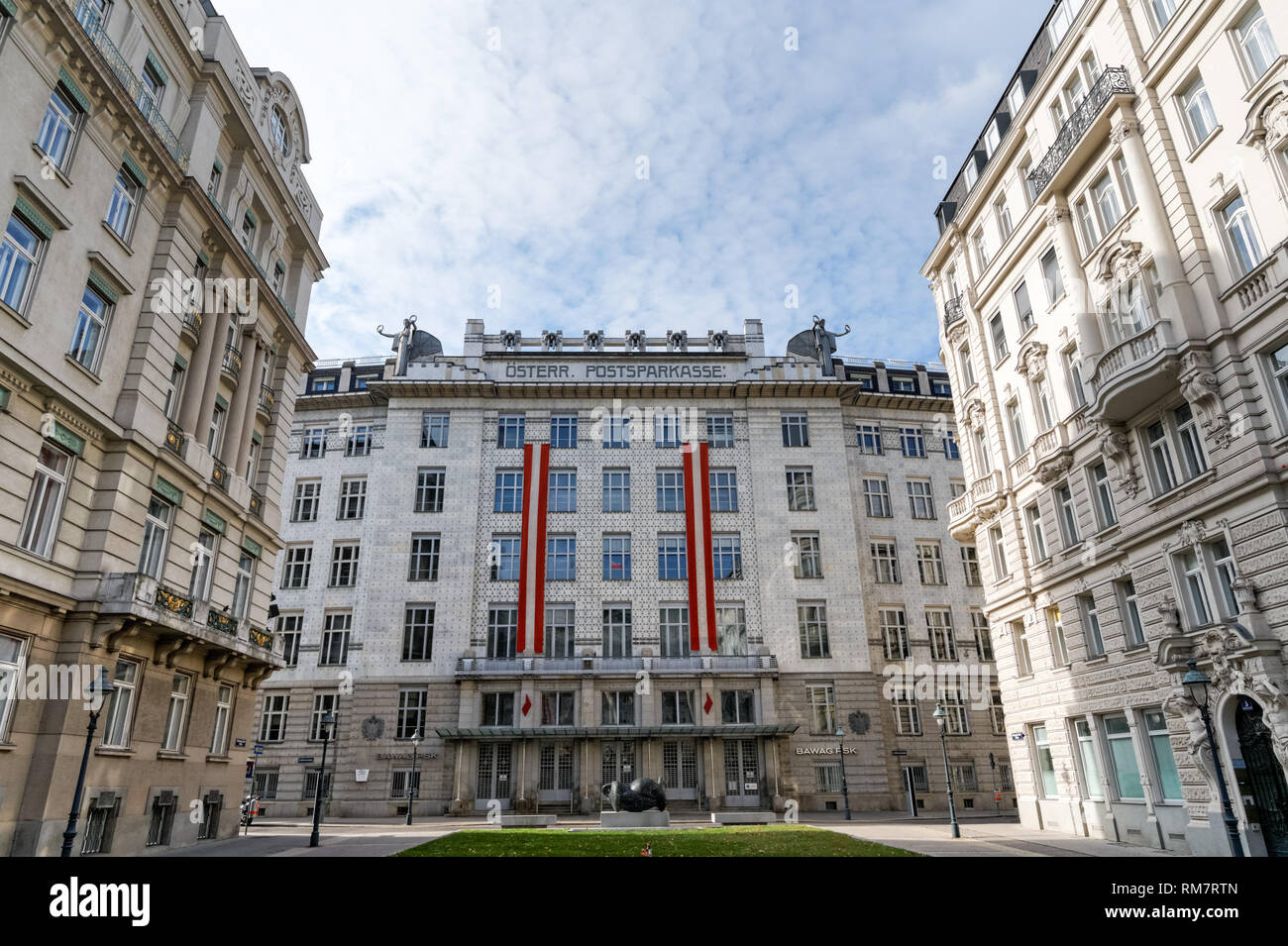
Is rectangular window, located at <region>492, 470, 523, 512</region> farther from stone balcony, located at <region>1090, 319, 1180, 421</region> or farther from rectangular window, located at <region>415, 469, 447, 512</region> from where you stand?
stone balcony, located at <region>1090, 319, 1180, 421</region>

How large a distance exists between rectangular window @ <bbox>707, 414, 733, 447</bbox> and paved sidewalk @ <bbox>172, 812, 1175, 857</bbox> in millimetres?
22597

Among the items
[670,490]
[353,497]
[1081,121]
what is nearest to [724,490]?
[670,490]

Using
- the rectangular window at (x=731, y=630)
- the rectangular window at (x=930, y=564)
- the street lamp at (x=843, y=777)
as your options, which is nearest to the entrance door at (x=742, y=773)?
the street lamp at (x=843, y=777)

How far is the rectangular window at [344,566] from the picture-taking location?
158 feet

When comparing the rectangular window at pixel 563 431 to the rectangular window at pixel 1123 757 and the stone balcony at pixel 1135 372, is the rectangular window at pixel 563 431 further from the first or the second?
the rectangular window at pixel 1123 757

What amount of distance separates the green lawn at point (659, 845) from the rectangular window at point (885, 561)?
24.0m

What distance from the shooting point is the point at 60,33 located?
18.9 metres

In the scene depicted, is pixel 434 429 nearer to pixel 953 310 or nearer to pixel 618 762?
pixel 618 762

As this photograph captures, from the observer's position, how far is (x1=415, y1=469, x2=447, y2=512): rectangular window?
160ft

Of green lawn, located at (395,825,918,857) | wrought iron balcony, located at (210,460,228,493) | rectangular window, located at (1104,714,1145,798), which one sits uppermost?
wrought iron balcony, located at (210,460,228,493)

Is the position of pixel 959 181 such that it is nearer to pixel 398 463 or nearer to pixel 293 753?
pixel 398 463

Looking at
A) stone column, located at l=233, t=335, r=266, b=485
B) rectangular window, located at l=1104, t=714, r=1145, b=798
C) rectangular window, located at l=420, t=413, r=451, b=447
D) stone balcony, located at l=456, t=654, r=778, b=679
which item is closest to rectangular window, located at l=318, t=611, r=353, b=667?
stone balcony, located at l=456, t=654, r=778, b=679

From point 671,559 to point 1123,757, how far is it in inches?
1080
